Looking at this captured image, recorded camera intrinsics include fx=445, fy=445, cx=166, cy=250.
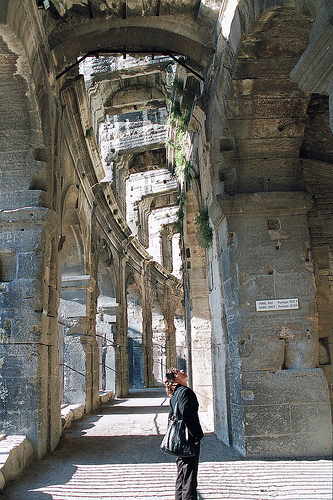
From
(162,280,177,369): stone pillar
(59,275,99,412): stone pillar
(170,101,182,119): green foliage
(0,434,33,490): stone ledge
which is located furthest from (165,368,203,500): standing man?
(162,280,177,369): stone pillar

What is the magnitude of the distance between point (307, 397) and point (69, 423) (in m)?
4.44

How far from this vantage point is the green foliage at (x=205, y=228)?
7841 millimetres

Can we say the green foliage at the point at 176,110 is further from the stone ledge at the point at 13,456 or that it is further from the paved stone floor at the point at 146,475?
the stone ledge at the point at 13,456

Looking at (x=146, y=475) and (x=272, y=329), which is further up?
(x=272, y=329)

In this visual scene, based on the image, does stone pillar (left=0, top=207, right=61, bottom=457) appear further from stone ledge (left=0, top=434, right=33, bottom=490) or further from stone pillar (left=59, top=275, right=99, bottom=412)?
stone pillar (left=59, top=275, right=99, bottom=412)

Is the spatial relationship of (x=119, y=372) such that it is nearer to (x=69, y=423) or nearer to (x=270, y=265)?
(x=69, y=423)

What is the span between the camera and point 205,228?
314 inches

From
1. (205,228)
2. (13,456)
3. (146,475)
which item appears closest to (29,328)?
(13,456)

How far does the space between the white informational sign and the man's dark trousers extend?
2663 millimetres

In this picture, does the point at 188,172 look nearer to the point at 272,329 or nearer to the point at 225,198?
the point at 225,198

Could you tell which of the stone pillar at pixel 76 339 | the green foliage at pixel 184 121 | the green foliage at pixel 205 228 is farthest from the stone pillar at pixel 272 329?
the stone pillar at pixel 76 339

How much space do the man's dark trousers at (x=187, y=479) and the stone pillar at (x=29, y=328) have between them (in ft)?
8.59

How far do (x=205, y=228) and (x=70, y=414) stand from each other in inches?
166

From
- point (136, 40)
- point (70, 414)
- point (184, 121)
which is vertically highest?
point (136, 40)
